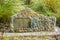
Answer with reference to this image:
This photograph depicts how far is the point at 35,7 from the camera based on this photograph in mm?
12133

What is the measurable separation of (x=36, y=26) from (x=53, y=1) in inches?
116

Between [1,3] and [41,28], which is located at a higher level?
[1,3]

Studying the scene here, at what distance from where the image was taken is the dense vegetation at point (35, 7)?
35.1 feet

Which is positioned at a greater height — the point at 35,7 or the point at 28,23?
the point at 35,7

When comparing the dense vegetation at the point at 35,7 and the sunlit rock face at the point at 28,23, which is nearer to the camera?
the sunlit rock face at the point at 28,23

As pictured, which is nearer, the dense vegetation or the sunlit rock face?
the sunlit rock face

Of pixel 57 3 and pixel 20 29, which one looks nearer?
pixel 20 29

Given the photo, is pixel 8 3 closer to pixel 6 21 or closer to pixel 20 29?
pixel 6 21

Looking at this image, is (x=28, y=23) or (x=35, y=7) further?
(x=35, y=7)

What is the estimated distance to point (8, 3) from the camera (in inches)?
422

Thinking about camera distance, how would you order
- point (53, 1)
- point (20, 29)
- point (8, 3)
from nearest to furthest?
point (20, 29)
point (8, 3)
point (53, 1)

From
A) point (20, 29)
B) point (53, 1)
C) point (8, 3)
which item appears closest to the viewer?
point (20, 29)

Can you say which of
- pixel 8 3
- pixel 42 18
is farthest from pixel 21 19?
pixel 8 3

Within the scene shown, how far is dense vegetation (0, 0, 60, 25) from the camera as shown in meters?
10.7
